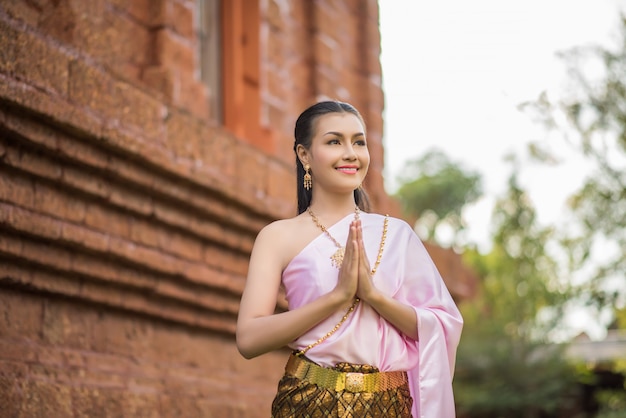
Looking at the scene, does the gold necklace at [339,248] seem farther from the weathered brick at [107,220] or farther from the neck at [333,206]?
the weathered brick at [107,220]

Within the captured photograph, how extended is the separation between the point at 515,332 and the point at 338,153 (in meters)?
18.2

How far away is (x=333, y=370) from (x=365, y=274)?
0.27 m

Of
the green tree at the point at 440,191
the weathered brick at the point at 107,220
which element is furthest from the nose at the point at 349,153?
the green tree at the point at 440,191

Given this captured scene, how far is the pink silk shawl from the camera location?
103 inches

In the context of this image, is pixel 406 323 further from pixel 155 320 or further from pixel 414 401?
pixel 155 320

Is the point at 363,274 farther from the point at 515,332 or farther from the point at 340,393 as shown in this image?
the point at 515,332

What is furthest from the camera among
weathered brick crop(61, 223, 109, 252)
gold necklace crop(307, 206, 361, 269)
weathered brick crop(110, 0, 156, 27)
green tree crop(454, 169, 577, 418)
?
green tree crop(454, 169, 577, 418)

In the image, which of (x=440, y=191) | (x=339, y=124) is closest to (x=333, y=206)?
(x=339, y=124)

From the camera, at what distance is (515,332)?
2031 centimetres

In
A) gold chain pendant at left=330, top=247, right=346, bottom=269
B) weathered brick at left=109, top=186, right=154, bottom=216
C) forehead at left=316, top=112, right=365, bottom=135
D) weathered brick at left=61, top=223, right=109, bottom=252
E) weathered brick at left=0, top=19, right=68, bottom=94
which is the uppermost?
weathered brick at left=0, top=19, right=68, bottom=94

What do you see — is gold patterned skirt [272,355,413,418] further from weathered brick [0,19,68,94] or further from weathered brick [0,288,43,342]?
weathered brick [0,19,68,94]

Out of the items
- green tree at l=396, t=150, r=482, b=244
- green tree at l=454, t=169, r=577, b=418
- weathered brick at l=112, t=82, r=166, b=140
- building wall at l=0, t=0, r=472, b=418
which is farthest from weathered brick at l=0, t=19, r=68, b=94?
green tree at l=396, t=150, r=482, b=244

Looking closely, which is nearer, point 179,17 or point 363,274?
point 363,274

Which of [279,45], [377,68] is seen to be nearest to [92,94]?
[279,45]
